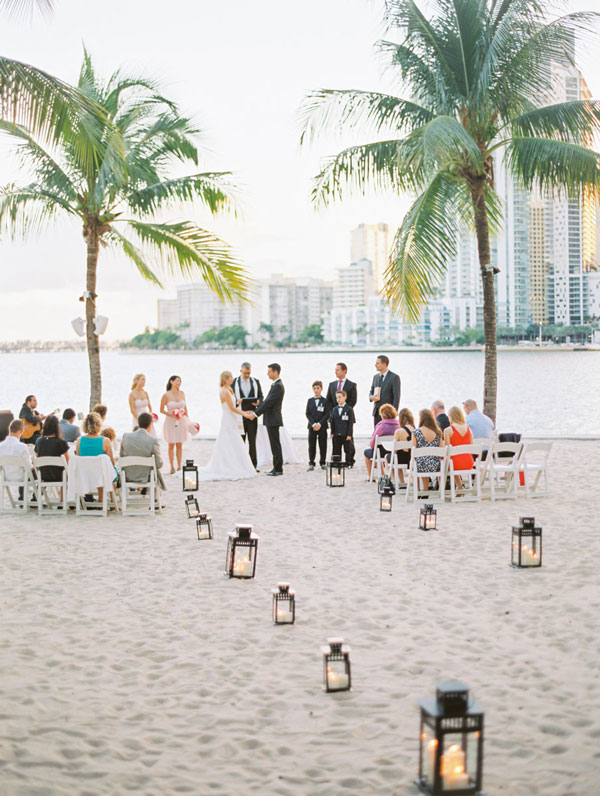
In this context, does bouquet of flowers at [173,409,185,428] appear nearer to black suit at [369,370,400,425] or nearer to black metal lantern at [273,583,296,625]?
black suit at [369,370,400,425]

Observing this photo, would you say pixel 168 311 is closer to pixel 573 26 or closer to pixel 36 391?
pixel 36 391

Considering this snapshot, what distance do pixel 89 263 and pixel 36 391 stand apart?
6524 centimetres

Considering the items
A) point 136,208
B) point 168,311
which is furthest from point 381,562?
point 168,311

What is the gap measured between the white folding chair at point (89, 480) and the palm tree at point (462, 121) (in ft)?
16.8

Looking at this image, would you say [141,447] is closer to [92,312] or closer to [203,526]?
[203,526]

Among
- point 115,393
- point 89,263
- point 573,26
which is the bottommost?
point 115,393

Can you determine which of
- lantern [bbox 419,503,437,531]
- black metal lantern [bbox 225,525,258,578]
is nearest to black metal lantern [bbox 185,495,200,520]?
black metal lantern [bbox 225,525,258,578]

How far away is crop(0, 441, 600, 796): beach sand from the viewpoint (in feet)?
11.8

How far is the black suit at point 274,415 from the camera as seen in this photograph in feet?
40.1

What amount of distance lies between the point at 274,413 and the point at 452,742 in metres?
9.21

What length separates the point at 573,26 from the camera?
12898 mm

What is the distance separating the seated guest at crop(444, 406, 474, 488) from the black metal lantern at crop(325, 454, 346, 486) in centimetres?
171

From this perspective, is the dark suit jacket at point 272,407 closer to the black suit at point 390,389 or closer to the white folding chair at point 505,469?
the black suit at point 390,389

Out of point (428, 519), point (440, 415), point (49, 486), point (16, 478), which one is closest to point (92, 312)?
point (16, 478)
